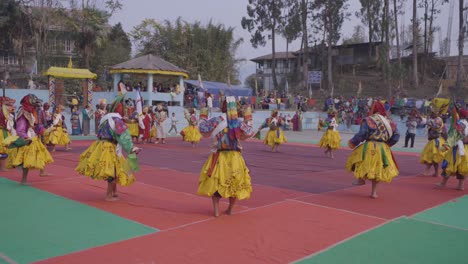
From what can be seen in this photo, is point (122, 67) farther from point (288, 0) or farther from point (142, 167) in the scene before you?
point (288, 0)

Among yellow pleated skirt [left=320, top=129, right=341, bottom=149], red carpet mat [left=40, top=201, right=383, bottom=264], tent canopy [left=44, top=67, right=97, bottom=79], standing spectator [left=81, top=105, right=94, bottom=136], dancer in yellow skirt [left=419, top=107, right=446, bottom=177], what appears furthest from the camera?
tent canopy [left=44, top=67, right=97, bottom=79]

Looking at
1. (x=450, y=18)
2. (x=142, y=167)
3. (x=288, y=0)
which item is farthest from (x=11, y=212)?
(x=288, y=0)

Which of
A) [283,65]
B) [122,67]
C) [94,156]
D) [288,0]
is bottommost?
[94,156]

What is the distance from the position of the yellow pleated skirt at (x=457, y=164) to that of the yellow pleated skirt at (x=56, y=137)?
11037mm

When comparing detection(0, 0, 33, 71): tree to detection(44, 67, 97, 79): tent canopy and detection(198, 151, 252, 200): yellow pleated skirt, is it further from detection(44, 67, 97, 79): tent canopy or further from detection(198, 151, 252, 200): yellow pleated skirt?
detection(198, 151, 252, 200): yellow pleated skirt

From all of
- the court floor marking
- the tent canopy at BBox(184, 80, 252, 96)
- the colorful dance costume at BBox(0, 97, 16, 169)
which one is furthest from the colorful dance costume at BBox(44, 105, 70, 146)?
the tent canopy at BBox(184, 80, 252, 96)

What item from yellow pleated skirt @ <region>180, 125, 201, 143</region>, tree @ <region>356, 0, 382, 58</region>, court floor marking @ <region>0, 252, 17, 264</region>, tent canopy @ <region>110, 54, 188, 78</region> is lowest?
court floor marking @ <region>0, 252, 17, 264</region>

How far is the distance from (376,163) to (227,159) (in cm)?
312

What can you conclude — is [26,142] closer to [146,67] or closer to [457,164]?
[457,164]

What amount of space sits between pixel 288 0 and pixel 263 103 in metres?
14.3

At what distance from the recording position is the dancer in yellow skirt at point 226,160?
614cm

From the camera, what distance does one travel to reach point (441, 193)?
8797mm

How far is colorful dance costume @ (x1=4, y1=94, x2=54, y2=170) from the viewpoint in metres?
8.02

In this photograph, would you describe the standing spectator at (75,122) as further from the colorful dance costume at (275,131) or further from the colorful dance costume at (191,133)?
the colorful dance costume at (275,131)
